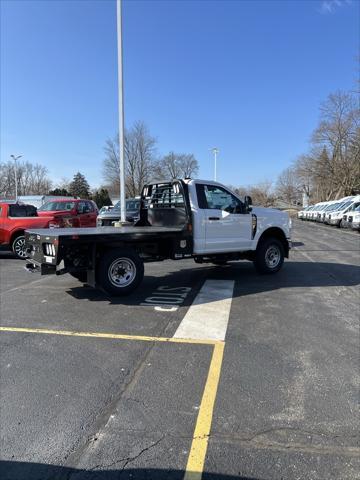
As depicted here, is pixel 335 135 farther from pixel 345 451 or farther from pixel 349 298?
pixel 345 451

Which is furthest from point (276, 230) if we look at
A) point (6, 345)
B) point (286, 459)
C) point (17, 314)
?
point (286, 459)

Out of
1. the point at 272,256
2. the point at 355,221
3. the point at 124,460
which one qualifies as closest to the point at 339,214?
the point at 355,221

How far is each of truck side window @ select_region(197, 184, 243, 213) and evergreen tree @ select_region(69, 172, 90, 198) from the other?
3452 inches

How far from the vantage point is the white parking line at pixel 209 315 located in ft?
17.6

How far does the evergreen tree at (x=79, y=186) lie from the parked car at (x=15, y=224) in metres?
82.3

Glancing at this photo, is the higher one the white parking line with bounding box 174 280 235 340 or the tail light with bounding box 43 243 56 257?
the tail light with bounding box 43 243 56 257

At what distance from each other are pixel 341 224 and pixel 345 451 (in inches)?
1146

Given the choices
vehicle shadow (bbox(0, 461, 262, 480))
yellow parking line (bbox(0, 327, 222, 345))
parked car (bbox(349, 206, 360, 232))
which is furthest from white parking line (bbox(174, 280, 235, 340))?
parked car (bbox(349, 206, 360, 232))

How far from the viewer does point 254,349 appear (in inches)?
189

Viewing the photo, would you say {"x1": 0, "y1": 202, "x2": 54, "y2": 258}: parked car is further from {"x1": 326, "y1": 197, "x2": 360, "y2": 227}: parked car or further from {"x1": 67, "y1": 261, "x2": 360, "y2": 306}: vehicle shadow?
{"x1": 326, "y1": 197, "x2": 360, "y2": 227}: parked car

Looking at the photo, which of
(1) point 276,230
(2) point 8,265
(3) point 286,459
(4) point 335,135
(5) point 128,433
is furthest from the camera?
(4) point 335,135

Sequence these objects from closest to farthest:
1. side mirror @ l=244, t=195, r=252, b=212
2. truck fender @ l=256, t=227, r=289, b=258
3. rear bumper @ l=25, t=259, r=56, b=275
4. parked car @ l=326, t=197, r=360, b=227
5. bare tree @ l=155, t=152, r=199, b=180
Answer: rear bumper @ l=25, t=259, r=56, b=275 < side mirror @ l=244, t=195, r=252, b=212 < truck fender @ l=256, t=227, r=289, b=258 < parked car @ l=326, t=197, r=360, b=227 < bare tree @ l=155, t=152, r=199, b=180

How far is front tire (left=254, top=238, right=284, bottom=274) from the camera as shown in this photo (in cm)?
946

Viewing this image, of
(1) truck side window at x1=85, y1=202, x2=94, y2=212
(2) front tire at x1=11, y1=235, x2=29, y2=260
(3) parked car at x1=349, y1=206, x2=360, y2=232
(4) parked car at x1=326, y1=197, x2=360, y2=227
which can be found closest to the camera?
(2) front tire at x1=11, y1=235, x2=29, y2=260
